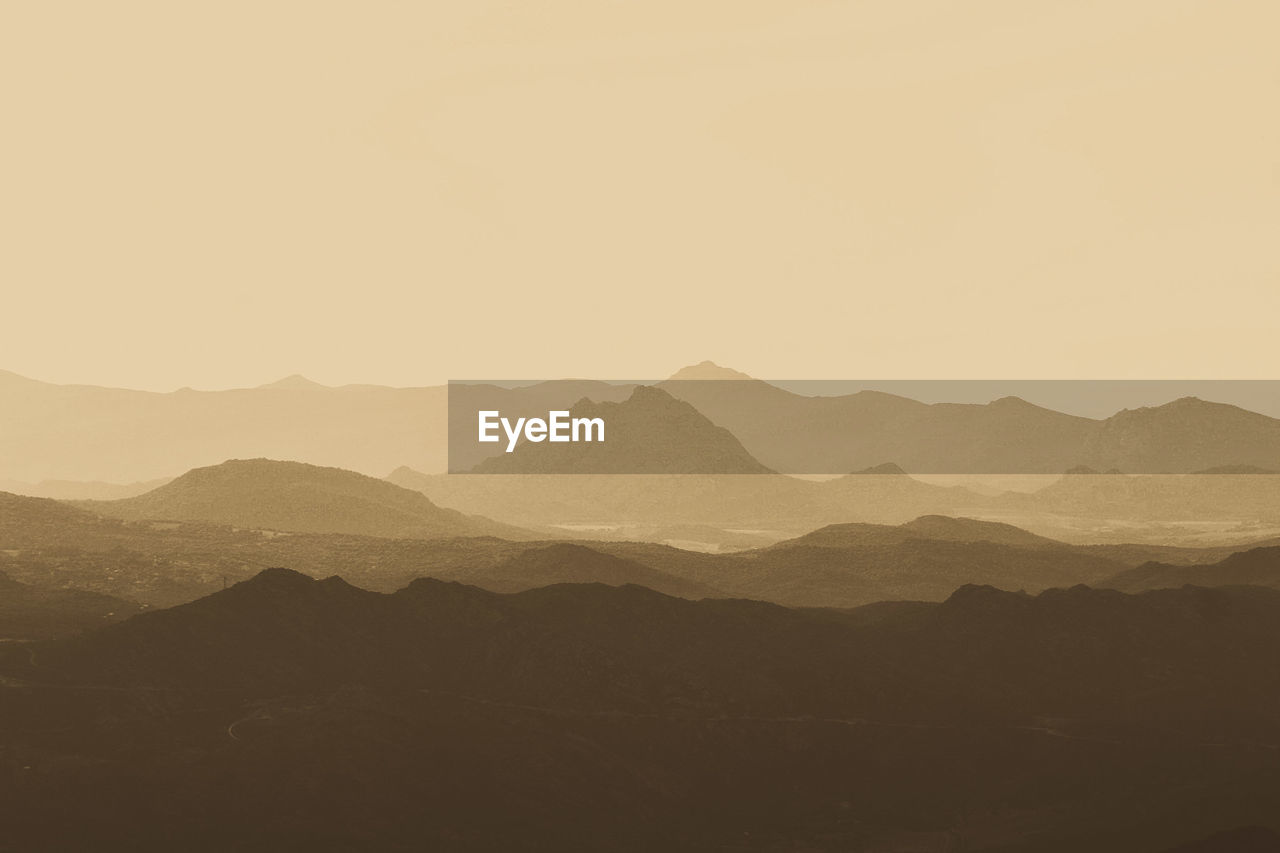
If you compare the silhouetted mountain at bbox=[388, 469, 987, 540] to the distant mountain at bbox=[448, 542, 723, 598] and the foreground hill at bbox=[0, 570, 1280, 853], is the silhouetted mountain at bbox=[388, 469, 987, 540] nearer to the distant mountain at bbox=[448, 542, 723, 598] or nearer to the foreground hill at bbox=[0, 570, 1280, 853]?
the distant mountain at bbox=[448, 542, 723, 598]

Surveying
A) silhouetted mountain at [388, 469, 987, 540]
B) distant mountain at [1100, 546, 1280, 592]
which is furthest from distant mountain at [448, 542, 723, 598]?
silhouetted mountain at [388, 469, 987, 540]

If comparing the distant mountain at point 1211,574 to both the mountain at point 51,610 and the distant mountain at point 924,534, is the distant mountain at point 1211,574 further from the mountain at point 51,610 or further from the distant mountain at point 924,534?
the mountain at point 51,610

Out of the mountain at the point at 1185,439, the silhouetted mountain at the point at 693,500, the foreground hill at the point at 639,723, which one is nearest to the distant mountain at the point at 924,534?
the silhouetted mountain at the point at 693,500

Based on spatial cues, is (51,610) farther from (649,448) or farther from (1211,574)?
(649,448)

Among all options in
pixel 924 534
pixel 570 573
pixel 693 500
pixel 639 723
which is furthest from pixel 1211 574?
pixel 693 500

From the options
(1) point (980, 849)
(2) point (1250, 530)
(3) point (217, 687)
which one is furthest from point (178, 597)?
(2) point (1250, 530)

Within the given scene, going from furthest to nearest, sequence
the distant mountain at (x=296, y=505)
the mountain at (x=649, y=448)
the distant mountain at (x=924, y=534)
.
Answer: the mountain at (x=649, y=448)
the distant mountain at (x=296, y=505)
the distant mountain at (x=924, y=534)

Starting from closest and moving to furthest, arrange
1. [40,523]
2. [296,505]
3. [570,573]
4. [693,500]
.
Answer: [570,573] → [40,523] → [296,505] → [693,500]
